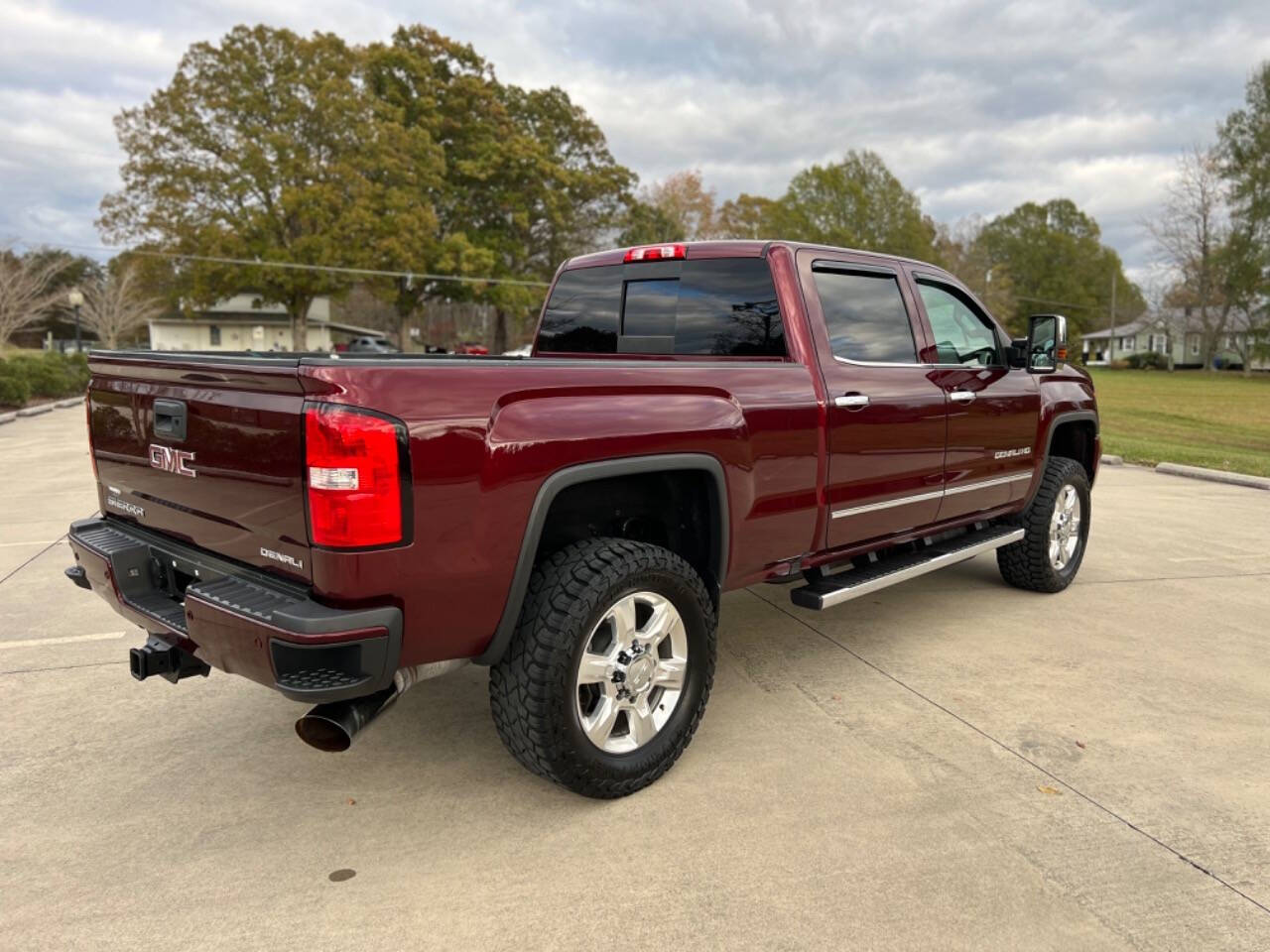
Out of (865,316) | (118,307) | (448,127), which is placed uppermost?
(448,127)

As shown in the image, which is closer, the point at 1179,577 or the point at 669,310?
the point at 669,310

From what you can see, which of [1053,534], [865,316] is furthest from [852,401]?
[1053,534]

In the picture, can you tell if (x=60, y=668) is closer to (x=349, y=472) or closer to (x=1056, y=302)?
(x=349, y=472)

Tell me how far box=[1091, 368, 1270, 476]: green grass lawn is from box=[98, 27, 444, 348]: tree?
27.9 metres

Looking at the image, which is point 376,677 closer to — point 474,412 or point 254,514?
point 254,514

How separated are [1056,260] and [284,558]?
92.5 m

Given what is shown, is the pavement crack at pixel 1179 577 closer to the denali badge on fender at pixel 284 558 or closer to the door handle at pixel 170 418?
the denali badge on fender at pixel 284 558

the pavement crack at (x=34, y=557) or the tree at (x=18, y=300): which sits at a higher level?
the tree at (x=18, y=300)

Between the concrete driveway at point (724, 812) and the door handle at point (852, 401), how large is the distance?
1294 mm

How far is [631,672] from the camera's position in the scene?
2.96 m

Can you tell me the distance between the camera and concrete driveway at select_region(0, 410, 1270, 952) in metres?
2.36

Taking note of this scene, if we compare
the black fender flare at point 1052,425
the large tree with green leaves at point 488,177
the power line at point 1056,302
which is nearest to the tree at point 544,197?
the large tree with green leaves at point 488,177

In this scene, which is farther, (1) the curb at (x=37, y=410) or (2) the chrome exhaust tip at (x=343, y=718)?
(1) the curb at (x=37, y=410)

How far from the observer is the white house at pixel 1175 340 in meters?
57.9
